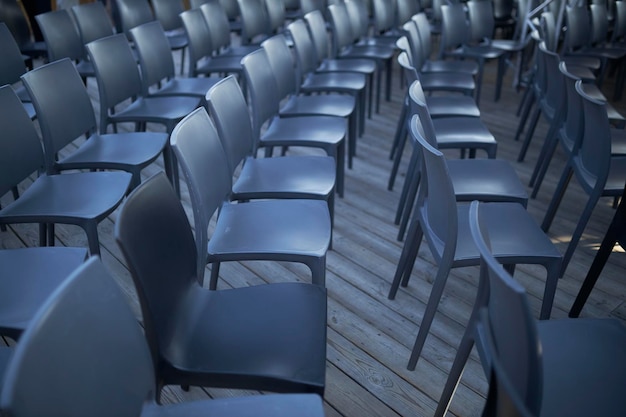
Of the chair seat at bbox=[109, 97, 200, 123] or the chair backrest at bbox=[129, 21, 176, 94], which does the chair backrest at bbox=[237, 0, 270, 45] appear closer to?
the chair backrest at bbox=[129, 21, 176, 94]

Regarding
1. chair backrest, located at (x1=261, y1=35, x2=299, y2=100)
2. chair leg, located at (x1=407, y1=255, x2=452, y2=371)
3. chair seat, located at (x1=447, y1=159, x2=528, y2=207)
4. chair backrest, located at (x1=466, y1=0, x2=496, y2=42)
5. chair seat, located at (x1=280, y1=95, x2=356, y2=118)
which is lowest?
chair leg, located at (x1=407, y1=255, x2=452, y2=371)

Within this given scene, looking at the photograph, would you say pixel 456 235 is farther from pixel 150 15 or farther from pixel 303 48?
pixel 150 15

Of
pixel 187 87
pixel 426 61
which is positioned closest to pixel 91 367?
pixel 187 87

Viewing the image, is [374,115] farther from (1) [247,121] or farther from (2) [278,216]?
(2) [278,216]

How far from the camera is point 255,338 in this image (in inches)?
55.6

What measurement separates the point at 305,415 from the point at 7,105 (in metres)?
1.60

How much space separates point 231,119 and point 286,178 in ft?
1.09

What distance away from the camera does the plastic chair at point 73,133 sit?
7.13ft

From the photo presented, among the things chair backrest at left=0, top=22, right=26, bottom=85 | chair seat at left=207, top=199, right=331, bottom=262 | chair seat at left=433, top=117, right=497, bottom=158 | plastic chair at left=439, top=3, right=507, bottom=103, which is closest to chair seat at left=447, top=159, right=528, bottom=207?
chair seat at left=433, top=117, right=497, bottom=158

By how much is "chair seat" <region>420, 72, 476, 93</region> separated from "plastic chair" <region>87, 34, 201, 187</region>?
1.57m

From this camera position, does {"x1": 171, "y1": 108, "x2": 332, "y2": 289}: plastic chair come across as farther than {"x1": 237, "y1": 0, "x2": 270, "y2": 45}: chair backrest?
No

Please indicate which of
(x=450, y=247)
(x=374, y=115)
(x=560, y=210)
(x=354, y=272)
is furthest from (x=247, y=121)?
(x=374, y=115)

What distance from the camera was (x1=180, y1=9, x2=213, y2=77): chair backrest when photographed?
345cm

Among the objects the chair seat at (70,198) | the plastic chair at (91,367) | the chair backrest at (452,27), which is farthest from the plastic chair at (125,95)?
the chair backrest at (452,27)
